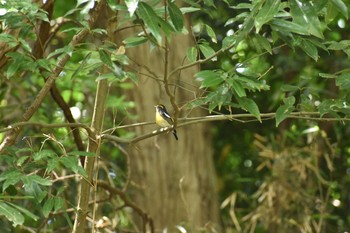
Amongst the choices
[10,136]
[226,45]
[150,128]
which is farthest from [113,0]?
[150,128]

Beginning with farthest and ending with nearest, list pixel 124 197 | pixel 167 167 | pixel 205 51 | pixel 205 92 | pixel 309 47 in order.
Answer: pixel 167 167, pixel 124 197, pixel 205 92, pixel 205 51, pixel 309 47

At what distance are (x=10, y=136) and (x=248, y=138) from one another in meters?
3.40

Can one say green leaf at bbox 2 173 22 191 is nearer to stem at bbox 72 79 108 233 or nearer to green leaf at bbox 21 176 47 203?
green leaf at bbox 21 176 47 203

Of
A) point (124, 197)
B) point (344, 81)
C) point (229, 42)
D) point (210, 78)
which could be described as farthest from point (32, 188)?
point (124, 197)

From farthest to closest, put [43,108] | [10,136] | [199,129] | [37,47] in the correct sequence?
[199,129]
[43,108]
[37,47]
[10,136]

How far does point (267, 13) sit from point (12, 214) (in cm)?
92

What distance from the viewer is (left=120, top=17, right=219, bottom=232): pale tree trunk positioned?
476 cm

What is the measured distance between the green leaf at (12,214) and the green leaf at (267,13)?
863mm

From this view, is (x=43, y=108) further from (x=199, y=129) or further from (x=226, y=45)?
(x=226, y=45)

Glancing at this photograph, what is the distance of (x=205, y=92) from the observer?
8.63 feet

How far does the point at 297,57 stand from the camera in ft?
18.1

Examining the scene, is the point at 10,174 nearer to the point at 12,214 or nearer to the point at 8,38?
the point at 12,214

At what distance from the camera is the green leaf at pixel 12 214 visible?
217 cm

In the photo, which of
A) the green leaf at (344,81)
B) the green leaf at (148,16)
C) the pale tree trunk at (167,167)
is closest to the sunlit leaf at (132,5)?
the green leaf at (148,16)
